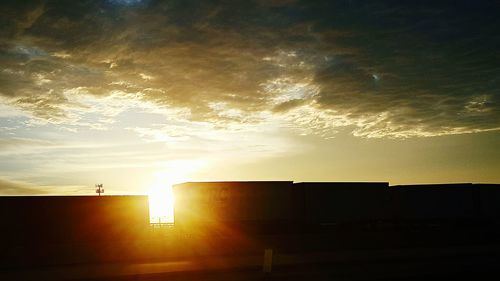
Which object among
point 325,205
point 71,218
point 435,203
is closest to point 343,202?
point 325,205

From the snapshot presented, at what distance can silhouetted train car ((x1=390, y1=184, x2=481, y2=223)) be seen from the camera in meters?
38.8

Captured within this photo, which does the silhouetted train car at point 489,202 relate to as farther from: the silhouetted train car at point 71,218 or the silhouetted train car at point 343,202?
the silhouetted train car at point 71,218

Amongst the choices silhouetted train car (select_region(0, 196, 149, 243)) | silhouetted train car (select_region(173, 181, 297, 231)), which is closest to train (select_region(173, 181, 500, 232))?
silhouetted train car (select_region(173, 181, 297, 231))

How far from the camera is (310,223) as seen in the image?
1373 inches

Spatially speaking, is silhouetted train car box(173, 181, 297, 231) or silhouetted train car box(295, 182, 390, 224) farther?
silhouetted train car box(295, 182, 390, 224)

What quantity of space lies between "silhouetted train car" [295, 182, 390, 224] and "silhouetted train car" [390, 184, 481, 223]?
1519 mm

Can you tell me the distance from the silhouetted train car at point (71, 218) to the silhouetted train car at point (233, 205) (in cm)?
314

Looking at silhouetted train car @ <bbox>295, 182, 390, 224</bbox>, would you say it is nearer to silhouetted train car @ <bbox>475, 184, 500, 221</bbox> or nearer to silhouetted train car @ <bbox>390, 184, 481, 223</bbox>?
silhouetted train car @ <bbox>390, 184, 481, 223</bbox>

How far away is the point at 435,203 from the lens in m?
39.5

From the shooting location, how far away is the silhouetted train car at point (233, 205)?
32.4 meters

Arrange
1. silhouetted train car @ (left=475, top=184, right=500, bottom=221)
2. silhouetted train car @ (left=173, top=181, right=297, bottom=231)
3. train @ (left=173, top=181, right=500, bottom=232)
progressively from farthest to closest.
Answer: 1. silhouetted train car @ (left=475, top=184, right=500, bottom=221)
2. train @ (left=173, top=181, right=500, bottom=232)
3. silhouetted train car @ (left=173, top=181, right=297, bottom=231)

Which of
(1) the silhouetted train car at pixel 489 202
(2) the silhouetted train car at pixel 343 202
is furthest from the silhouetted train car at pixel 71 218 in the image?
(1) the silhouetted train car at pixel 489 202

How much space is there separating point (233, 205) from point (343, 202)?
29.1 ft

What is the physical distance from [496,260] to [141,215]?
73.0 ft
